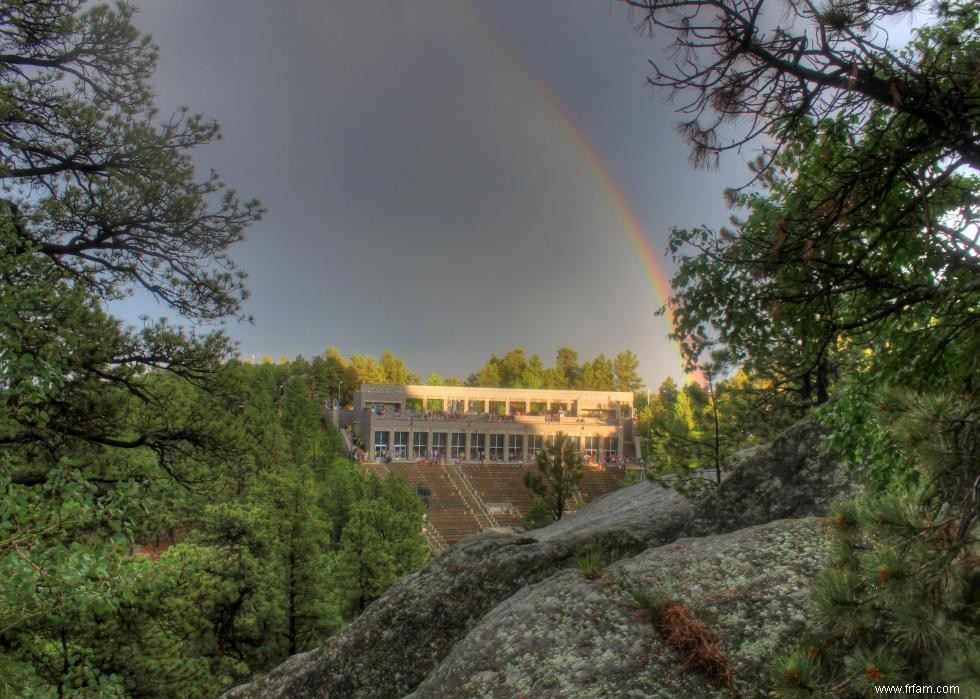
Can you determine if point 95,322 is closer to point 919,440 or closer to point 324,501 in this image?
point 919,440

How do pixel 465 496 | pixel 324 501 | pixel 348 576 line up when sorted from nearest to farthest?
1. pixel 348 576
2. pixel 324 501
3. pixel 465 496

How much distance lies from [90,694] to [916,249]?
617 cm

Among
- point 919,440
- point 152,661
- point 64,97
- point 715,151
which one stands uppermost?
point 64,97

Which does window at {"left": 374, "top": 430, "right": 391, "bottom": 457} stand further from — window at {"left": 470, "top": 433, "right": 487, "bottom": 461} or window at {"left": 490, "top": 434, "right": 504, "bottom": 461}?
window at {"left": 490, "top": 434, "right": 504, "bottom": 461}

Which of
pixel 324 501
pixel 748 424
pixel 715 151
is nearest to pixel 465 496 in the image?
pixel 324 501

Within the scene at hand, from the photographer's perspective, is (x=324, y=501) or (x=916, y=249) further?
(x=324, y=501)

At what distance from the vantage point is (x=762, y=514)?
21.4 feet

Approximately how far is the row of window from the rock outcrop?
55.6 meters

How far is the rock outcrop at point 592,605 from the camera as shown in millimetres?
3717

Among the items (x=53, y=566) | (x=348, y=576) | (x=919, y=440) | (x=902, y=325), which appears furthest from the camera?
(x=348, y=576)

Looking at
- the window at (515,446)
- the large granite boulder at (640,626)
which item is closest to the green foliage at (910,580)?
the large granite boulder at (640,626)

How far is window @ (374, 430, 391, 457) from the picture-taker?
203 feet

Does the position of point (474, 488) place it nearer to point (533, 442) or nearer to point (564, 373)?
point (533, 442)

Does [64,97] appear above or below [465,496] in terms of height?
above
